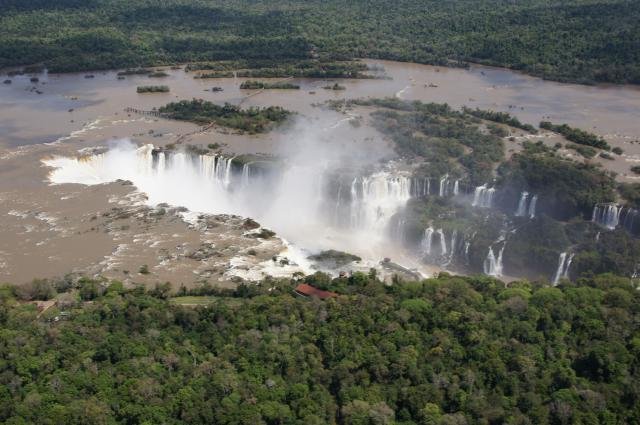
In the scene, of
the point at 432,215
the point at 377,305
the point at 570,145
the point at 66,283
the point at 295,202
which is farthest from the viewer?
the point at 570,145

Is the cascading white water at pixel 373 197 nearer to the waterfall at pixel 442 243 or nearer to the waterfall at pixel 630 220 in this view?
the waterfall at pixel 442 243

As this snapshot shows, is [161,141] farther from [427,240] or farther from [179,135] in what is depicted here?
[427,240]

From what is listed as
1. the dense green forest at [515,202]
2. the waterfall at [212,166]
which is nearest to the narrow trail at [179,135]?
the waterfall at [212,166]

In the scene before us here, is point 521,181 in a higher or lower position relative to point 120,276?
higher

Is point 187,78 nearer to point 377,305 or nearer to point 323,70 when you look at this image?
point 323,70

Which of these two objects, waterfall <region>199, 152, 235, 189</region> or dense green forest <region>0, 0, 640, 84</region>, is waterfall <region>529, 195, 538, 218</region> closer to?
waterfall <region>199, 152, 235, 189</region>

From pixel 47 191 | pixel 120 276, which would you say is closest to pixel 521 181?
pixel 120 276
